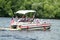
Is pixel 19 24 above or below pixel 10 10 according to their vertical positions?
above

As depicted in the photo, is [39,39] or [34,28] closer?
[39,39]

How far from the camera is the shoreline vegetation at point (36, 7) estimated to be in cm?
11888

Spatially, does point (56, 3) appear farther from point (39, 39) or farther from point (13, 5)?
point (39, 39)

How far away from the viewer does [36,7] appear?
388 ft

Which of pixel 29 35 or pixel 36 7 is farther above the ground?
pixel 29 35

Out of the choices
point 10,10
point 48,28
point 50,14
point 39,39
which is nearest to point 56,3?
point 50,14

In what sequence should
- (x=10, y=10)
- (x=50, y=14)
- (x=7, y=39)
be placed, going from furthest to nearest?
(x=10, y=10)
(x=50, y=14)
(x=7, y=39)

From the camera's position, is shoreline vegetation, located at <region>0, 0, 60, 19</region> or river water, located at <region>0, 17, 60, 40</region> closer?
river water, located at <region>0, 17, 60, 40</region>

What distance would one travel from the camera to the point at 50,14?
392 feet

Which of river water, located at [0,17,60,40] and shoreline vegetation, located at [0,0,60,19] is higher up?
river water, located at [0,17,60,40]

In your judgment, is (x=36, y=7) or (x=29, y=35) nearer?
(x=29, y=35)

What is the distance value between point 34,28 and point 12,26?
413 centimetres

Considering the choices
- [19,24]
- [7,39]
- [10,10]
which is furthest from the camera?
[10,10]

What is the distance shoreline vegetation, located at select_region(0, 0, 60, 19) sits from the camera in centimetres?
11888
